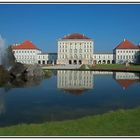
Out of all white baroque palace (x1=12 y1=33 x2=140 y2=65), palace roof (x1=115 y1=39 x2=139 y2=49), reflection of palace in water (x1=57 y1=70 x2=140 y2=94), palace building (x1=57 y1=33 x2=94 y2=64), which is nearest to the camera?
reflection of palace in water (x1=57 y1=70 x2=140 y2=94)

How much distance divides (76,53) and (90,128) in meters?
69.1


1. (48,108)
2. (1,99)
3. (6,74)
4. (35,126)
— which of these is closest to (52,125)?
(35,126)

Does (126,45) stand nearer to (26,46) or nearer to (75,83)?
(26,46)

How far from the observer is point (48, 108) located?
10.0m

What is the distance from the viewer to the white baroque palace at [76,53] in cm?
7450

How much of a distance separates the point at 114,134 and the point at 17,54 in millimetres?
73884

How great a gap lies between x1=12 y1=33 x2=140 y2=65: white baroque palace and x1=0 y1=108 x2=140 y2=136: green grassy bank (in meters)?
64.9

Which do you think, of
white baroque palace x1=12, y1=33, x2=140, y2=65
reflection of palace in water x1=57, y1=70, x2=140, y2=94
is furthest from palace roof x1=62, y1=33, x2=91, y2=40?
reflection of palace in water x1=57, y1=70, x2=140, y2=94

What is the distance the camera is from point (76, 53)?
75.1 m

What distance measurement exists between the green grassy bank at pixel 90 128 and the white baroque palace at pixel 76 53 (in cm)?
6492

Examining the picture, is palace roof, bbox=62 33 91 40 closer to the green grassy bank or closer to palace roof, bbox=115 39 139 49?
palace roof, bbox=115 39 139 49

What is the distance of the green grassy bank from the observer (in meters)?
5.72

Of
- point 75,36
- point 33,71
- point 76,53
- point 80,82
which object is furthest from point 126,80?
point 75,36

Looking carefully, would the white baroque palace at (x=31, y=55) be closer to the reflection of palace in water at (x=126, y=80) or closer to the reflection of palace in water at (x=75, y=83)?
the reflection of palace in water at (x=126, y=80)
